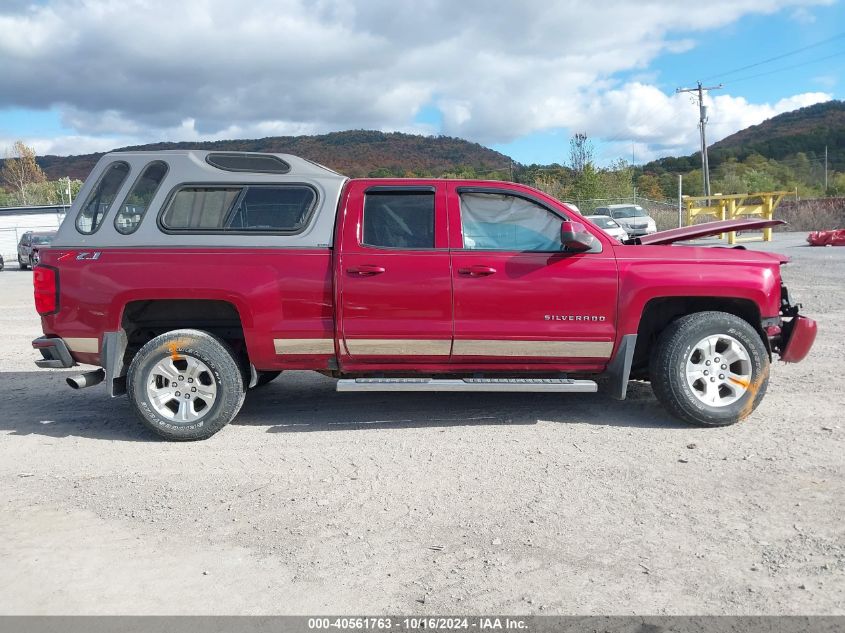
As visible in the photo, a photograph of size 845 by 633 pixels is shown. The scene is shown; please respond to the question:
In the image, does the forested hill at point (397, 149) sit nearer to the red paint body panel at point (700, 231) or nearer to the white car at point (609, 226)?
the white car at point (609, 226)

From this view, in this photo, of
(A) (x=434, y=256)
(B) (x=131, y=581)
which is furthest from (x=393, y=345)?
(B) (x=131, y=581)

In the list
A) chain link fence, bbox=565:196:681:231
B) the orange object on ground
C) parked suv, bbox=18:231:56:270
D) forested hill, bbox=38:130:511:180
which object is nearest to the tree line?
forested hill, bbox=38:130:511:180

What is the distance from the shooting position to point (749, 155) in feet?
264

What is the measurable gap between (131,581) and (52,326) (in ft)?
8.93

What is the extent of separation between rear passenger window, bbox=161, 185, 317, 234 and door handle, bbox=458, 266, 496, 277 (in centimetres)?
124

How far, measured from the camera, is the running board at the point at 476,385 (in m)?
4.96

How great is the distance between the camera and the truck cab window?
5074mm

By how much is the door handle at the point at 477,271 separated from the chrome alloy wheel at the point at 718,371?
5.32 ft

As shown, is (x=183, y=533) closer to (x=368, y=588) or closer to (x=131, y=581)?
(x=131, y=581)

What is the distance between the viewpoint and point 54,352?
5137 millimetres

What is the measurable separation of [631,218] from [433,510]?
26.6 metres

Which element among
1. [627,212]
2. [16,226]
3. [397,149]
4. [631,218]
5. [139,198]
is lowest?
[139,198]

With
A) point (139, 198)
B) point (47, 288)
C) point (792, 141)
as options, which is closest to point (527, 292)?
point (139, 198)

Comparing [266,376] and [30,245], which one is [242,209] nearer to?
[266,376]
